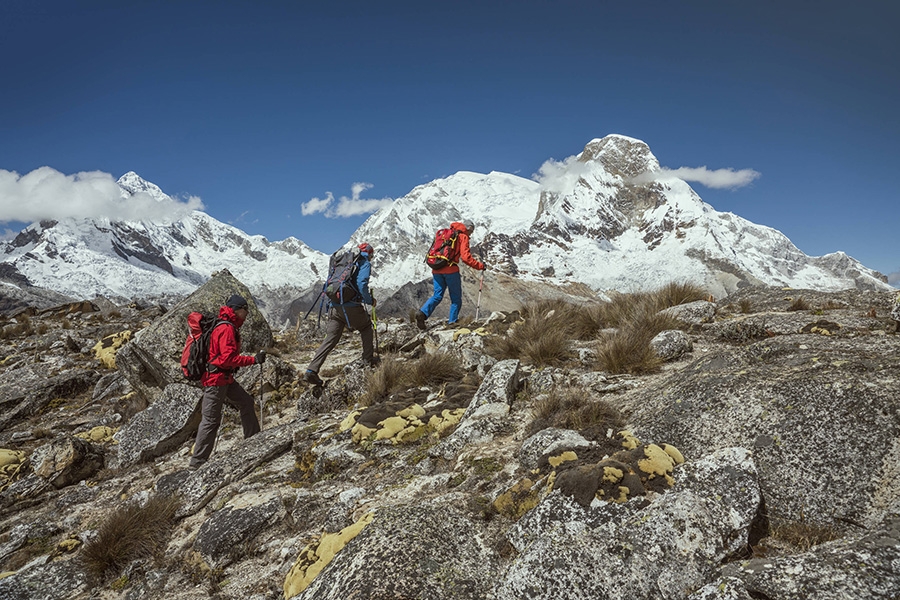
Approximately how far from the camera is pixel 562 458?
3736 millimetres

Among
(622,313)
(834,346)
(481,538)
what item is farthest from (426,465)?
(622,313)

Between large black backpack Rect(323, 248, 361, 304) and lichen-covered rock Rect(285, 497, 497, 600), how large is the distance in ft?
19.8

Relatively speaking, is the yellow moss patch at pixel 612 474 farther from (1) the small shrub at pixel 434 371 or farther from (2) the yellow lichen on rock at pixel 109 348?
(2) the yellow lichen on rock at pixel 109 348

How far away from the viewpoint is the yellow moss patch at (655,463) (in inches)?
125

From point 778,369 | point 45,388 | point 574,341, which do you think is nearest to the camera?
point 778,369

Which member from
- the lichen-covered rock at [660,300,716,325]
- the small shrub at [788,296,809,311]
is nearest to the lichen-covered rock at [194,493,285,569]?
the lichen-covered rock at [660,300,716,325]

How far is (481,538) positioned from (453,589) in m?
0.63

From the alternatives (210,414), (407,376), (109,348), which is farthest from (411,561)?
(109,348)

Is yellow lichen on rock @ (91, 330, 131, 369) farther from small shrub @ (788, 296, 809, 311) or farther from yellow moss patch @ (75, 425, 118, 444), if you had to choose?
small shrub @ (788, 296, 809, 311)

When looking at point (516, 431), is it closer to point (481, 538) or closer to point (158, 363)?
point (481, 538)

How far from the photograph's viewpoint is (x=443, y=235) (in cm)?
1119

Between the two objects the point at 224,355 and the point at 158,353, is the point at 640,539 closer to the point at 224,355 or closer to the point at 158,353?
the point at 224,355

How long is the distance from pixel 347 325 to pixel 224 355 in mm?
2501

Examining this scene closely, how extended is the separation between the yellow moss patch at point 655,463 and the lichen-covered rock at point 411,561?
1.28 metres
